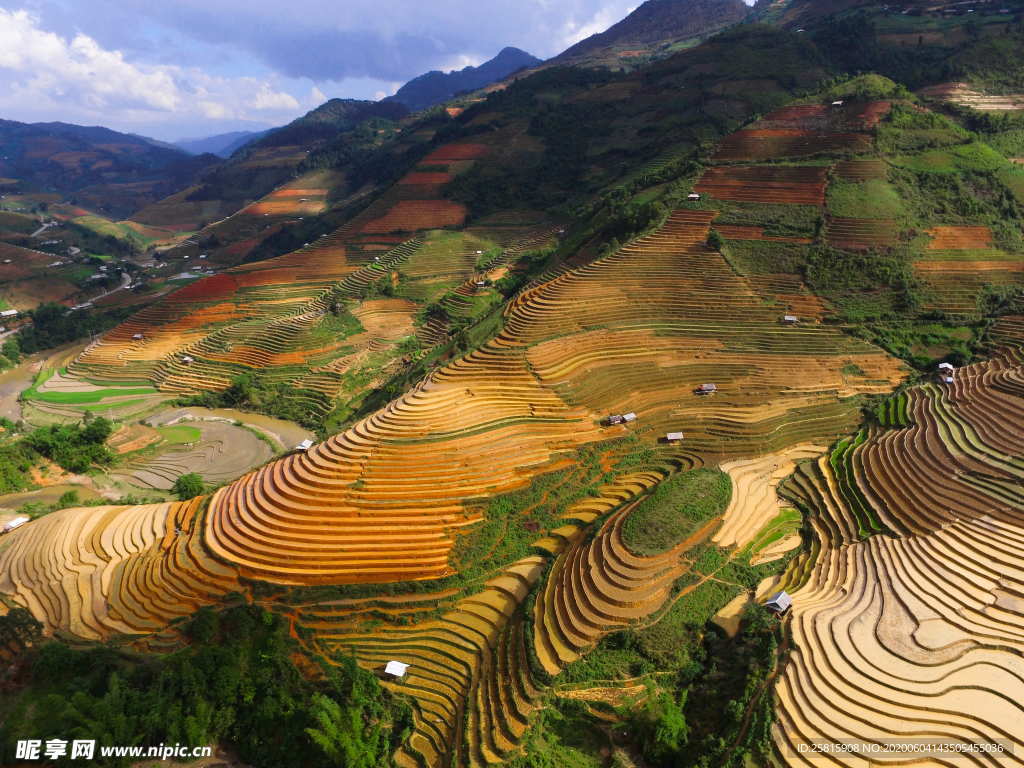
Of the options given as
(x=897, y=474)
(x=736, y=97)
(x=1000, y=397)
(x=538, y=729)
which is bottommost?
(x=538, y=729)

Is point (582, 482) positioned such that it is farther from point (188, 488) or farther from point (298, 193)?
point (298, 193)

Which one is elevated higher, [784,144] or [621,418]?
[784,144]

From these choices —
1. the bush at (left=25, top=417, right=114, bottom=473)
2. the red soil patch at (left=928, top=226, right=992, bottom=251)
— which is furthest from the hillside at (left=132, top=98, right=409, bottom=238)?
the red soil patch at (left=928, top=226, right=992, bottom=251)

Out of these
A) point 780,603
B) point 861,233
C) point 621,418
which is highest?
point 861,233

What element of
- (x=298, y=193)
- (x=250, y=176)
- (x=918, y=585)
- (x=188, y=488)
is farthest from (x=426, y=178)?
(x=250, y=176)

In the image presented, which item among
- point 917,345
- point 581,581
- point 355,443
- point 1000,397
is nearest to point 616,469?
point 581,581

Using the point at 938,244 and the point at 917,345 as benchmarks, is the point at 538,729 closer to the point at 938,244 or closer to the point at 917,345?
the point at 917,345
